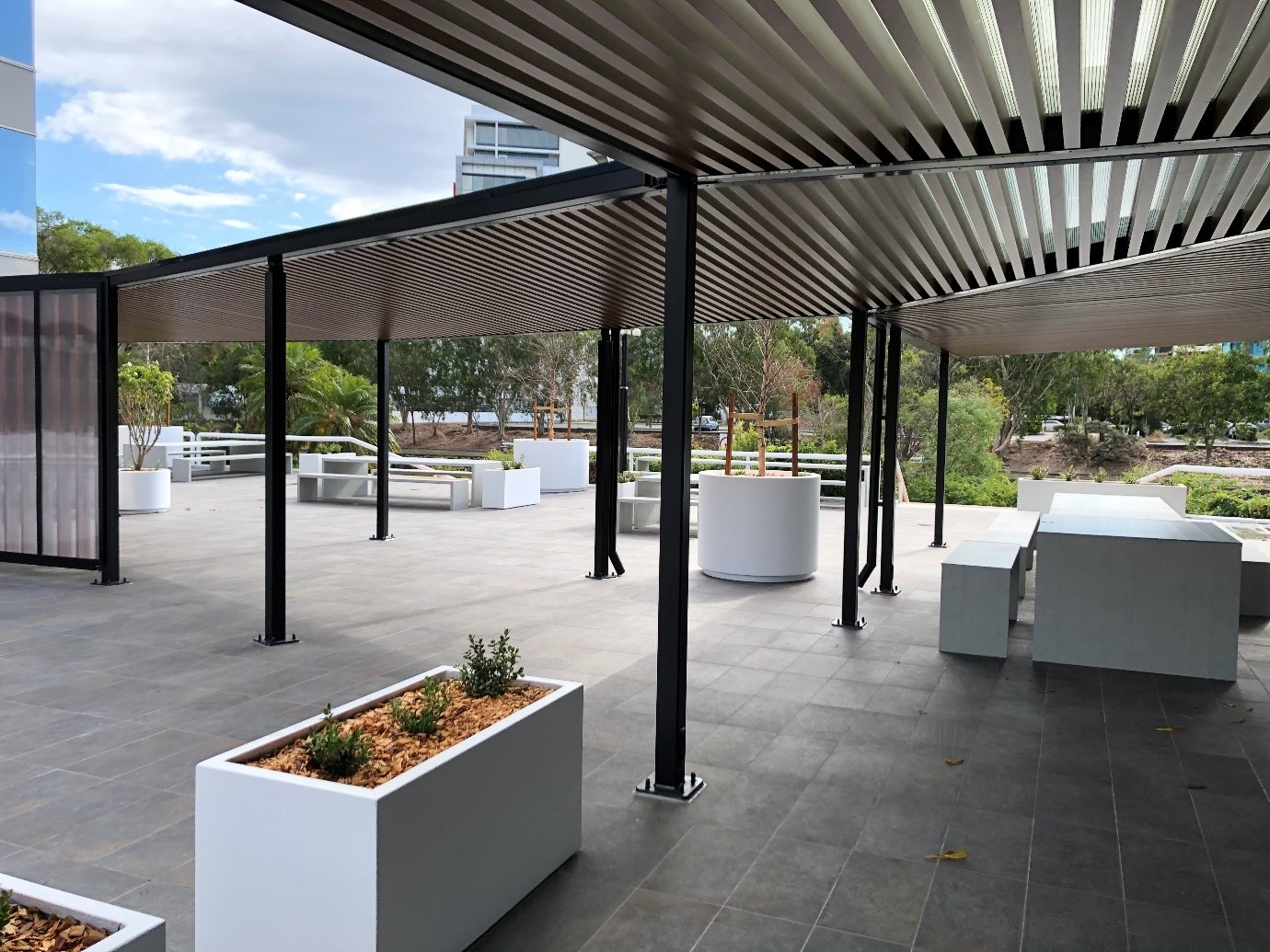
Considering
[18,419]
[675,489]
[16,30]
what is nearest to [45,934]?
[675,489]

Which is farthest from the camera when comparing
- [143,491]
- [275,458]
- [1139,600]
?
[143,491]

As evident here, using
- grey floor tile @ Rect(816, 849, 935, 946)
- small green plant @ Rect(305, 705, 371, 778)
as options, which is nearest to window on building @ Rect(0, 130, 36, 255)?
small green plant @ Rect(305, 705, 371, 778)

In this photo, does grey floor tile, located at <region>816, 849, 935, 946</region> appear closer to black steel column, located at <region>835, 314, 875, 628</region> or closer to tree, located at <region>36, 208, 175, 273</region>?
black steel column, located at <region>835, 314, 875, 628</region>

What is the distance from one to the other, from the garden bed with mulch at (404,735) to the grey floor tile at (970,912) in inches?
60.7

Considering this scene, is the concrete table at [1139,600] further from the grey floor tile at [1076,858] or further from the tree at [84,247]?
the tree at [84,247]

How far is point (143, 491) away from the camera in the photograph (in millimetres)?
15008

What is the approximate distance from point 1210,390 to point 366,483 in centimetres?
2276

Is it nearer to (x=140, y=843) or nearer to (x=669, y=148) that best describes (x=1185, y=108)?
(x=669, y=148)

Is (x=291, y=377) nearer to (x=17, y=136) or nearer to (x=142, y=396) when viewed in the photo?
(x=142, y=396)

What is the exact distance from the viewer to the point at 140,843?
3.71 meters

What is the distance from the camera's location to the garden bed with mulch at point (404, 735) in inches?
112

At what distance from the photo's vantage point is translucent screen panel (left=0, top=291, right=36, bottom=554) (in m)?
9.59

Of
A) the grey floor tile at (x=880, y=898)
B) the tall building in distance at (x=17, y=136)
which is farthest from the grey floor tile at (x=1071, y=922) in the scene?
the tall building in distance at (x=17, y=136)

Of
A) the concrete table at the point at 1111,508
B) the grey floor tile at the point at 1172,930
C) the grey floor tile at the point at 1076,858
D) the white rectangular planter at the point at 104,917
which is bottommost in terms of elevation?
the grey floor tile at the point at 1172,930
